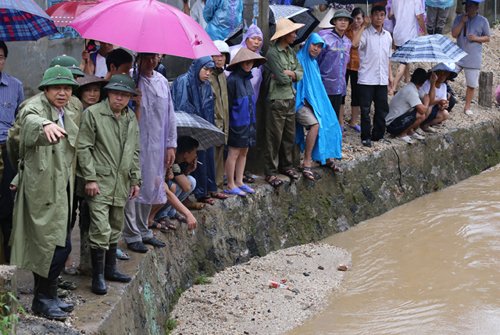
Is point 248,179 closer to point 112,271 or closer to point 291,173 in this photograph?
point 291,173

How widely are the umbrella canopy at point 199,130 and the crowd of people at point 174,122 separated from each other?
0.24 feet

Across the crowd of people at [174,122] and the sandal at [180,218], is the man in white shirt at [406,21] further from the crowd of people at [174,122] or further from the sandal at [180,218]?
the sandal at [180,218]

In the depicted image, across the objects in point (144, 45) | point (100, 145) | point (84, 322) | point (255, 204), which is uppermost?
point (144, 45)

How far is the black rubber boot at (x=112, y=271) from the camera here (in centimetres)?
598

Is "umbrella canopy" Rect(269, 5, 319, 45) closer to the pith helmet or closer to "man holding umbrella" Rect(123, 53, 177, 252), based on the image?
the pith helmet

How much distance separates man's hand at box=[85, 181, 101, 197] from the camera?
582 centimetres

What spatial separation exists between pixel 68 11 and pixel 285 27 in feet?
7.11

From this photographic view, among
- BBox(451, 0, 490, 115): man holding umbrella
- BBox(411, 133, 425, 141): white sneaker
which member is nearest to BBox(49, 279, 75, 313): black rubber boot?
BBox(411, 133, 425, 141): white sneaker

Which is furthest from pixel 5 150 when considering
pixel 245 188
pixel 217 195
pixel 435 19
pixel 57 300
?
pixel 435 19

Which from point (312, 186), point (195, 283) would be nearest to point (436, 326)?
point (195, 283)

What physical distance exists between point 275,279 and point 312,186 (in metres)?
1.78

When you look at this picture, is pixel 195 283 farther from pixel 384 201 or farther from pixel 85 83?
pixel 384 201

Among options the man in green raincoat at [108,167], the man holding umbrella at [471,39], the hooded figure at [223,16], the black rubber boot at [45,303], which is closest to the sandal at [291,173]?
the hooded figure at [223,16]

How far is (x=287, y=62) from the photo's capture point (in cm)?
897
